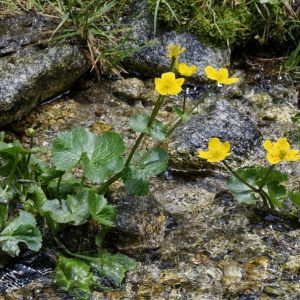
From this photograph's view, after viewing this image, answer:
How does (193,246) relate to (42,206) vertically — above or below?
below

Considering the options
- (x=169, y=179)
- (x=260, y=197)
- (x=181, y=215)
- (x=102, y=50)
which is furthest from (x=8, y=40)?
(x=260, y=197)

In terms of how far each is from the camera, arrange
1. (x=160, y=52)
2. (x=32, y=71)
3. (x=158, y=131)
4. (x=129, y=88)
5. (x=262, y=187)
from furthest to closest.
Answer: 1. (x=160, y=52)
2. (x=129, y=88)
3. (x=32, y=71)
4. (x=262, y=187)
5. (x=158, y=131)

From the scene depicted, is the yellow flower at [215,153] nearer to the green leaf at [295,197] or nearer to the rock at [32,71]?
the green leaf at [295,197]

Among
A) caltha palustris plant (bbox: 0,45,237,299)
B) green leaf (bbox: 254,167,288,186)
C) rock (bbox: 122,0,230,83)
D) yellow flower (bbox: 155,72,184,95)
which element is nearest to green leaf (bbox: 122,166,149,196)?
caltha palustris plant (bbox: 0,45,237,299)

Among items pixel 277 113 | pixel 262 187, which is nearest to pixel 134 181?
pixel 262 187

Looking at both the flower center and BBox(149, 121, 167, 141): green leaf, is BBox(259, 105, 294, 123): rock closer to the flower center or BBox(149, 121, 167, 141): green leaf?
the flower center

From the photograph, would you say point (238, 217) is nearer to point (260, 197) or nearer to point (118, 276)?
point (260, 197)

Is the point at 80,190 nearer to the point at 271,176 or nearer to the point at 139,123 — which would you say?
the point at 139,123
